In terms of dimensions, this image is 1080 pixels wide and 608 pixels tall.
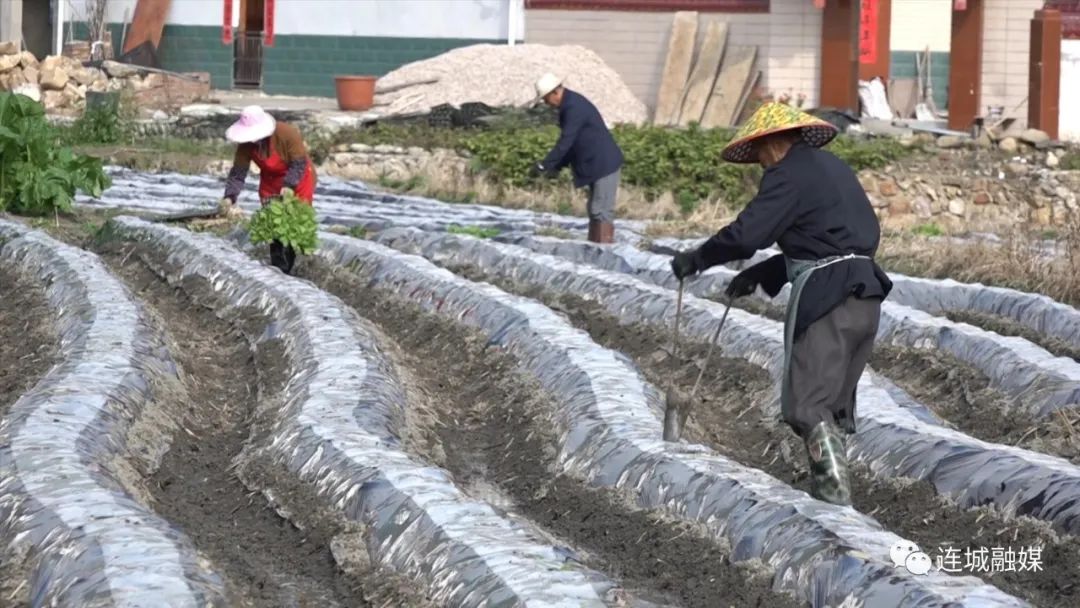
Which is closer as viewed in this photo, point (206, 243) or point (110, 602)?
point (110, 602)

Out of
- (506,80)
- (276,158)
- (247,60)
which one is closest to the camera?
(276,158)

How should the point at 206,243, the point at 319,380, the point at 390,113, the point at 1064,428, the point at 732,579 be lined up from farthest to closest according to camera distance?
the point at 390,113 < the point at 206,243 < the point at 319,380 < the point at 1064,428 < the point at 732,579

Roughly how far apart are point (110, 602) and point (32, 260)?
646 cm

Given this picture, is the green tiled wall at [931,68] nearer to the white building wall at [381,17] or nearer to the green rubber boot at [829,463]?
the white building wall at [381,17]

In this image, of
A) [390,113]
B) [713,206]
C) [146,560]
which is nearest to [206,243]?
[713,206]

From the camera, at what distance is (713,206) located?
15547 mm

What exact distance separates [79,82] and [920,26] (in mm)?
12257

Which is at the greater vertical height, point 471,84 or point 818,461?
point 471,84

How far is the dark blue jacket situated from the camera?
38.7 ft

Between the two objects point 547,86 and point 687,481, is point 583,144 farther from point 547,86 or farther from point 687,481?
point 687,481

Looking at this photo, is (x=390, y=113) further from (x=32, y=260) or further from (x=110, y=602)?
(x=110, y=602)

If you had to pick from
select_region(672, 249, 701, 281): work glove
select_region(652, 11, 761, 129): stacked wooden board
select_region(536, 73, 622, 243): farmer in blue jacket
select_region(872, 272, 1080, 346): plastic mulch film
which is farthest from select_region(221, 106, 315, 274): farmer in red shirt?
select_region(652, 11, 761, 129): stacked wooden board

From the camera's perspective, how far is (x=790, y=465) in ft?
21.7

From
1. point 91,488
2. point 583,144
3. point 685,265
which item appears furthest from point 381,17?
point 91,488
